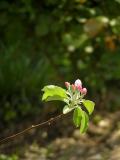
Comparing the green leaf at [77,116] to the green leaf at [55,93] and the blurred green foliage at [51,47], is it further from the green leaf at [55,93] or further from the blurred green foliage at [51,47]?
the blurred green foliage at [51,47]

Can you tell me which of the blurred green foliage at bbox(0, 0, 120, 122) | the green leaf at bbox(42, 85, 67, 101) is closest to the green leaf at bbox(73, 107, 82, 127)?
the green leaf at bbox(42, 85, 67, 101)

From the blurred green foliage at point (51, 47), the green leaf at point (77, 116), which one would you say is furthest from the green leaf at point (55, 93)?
the blurred green foliage at point (51, 47)

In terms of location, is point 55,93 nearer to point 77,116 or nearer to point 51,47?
point 77,116

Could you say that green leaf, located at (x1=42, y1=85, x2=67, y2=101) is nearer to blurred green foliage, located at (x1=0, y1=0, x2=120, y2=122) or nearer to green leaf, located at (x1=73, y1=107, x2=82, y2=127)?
green leaf, located at (x1=73, y1=107, x2=82, y2=127)

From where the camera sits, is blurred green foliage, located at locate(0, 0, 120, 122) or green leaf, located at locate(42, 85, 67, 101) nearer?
green leaf, located at locate(42, 85, 67, 101)

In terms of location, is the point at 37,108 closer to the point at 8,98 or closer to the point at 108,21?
the point at 8,98

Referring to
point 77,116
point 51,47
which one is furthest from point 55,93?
point 51,47

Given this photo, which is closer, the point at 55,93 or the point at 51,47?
the point at 55,93

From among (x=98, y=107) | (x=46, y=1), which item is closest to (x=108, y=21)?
(x=46, y=1)
